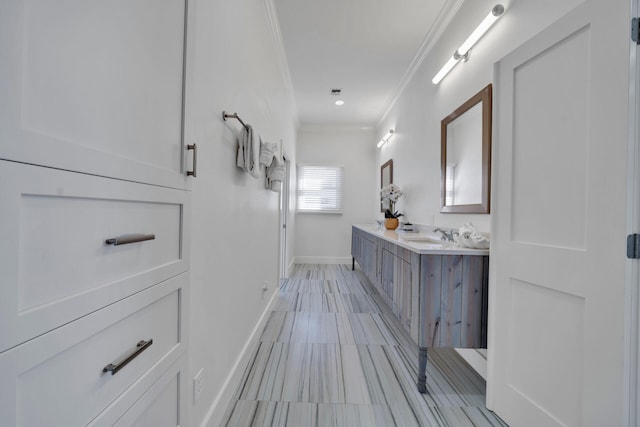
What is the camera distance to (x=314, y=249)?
17.6 feet

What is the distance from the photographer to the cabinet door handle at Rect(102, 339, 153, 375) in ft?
1.99

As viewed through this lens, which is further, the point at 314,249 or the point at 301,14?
the point at 314,249

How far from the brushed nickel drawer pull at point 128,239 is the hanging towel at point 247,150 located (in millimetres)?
914

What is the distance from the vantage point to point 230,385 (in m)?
1.51

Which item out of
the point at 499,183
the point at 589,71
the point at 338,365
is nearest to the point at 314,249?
the point at 338,365

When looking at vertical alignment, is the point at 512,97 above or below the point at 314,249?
above

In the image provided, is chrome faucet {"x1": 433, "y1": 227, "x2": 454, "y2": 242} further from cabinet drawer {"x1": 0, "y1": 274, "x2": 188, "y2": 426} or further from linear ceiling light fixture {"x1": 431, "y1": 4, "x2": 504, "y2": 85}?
cabinet drawer {"x1": 0, "y1": 274, "x2": 188, "y2": 426}

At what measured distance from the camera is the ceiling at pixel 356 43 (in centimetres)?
233

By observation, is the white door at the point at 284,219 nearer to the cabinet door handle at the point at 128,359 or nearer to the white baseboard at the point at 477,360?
the white baseboard at the point at 477,360

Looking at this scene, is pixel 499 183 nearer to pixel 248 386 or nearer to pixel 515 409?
pixel 515 409

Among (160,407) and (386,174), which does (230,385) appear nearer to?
(160,407)

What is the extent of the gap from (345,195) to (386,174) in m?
1.14

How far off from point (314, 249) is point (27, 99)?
5010 mm

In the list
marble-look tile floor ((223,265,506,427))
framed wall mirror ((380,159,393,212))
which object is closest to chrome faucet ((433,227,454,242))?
marble-look tile floor ((223,265,506,427))
